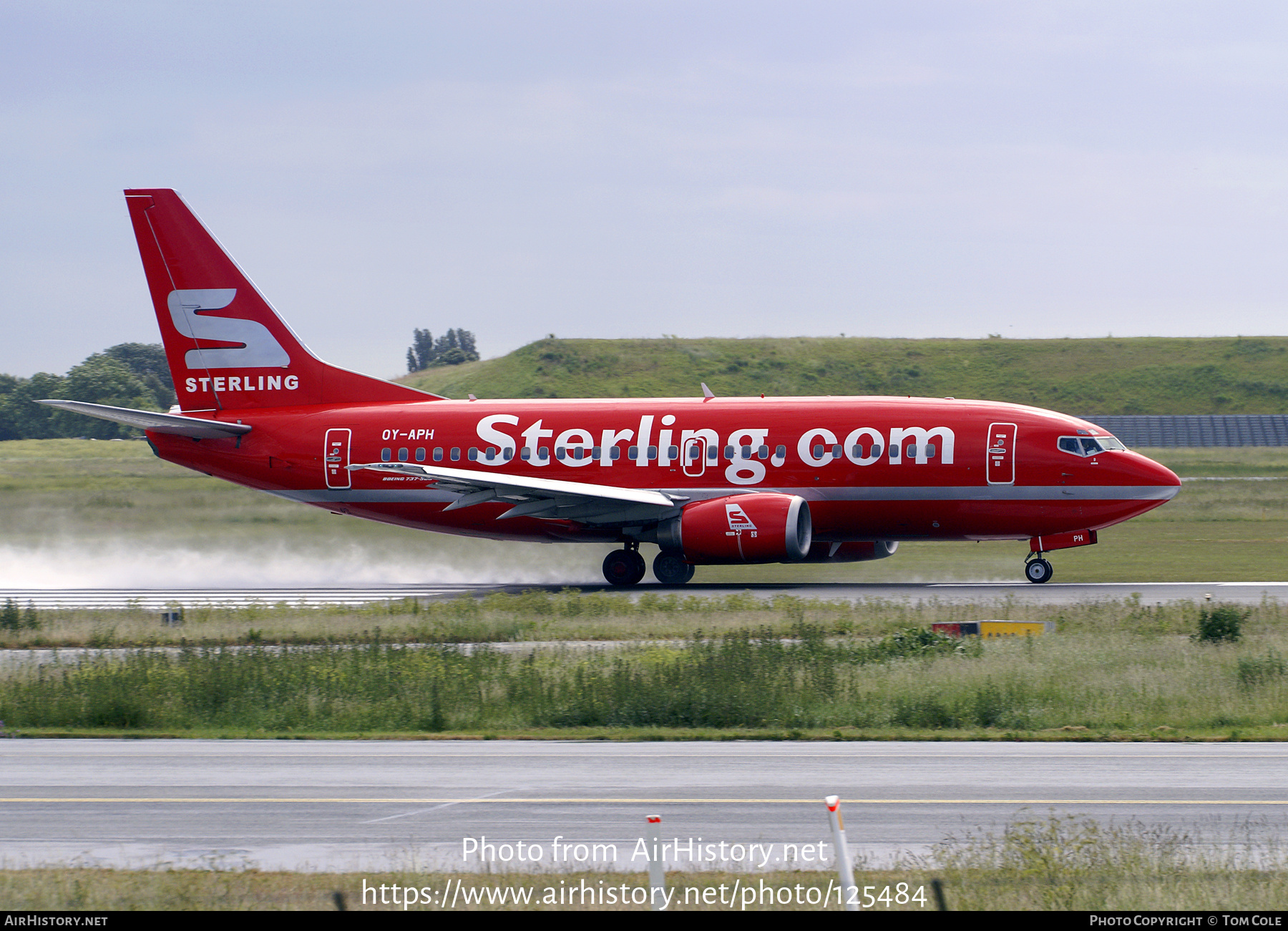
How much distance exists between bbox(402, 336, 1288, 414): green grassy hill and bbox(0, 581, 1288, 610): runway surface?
94.2 metres

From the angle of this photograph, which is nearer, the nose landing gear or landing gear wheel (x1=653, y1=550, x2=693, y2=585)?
landing gear wheel (x1=653, y1=550, x2=693, y2=585)

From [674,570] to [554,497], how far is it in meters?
3.98

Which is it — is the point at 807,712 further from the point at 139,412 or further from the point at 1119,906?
the point at 139,412

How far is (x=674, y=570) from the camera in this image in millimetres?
34500

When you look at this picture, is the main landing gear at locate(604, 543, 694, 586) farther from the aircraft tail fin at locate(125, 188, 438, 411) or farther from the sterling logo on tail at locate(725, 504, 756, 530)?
the aircraft tail fin at locate(125, 188, 438, 411)

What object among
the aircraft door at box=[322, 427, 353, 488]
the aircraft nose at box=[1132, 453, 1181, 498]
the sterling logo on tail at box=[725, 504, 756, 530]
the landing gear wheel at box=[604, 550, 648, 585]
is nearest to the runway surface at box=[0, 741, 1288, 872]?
the sterling logo on tail at box=[725, 504, 756, 530]

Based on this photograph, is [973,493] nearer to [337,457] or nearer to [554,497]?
[554,497]

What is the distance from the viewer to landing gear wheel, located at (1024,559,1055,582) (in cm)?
3325

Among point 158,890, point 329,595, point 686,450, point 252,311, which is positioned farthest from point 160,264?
point 158,890

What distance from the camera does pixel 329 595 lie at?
34.1 m

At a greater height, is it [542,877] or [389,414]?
[389,414]

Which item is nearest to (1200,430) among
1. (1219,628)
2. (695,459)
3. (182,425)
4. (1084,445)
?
(1084,445)

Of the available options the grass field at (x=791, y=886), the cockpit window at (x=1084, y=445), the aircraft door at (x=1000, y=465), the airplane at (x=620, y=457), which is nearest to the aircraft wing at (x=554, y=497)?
the airplane at (x=620, y=457)

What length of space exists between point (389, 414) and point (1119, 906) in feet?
101
